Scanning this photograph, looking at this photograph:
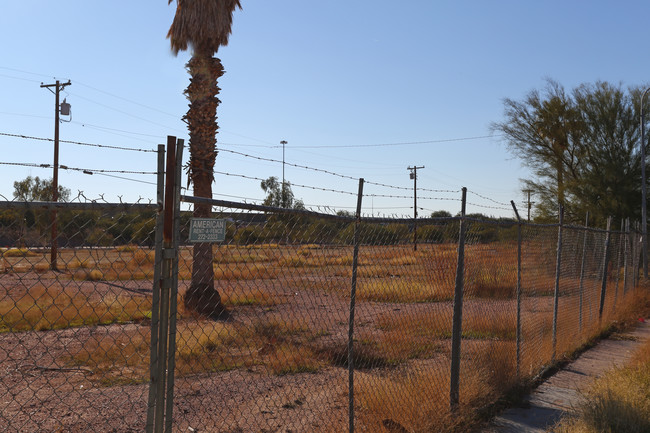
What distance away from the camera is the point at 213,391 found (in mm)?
7402

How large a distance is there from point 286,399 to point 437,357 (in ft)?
9.76

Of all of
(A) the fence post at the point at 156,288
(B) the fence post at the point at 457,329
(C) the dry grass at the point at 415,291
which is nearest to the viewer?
(A) the fence post at the point at 156,288

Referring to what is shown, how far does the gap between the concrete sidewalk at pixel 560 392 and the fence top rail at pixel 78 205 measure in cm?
443

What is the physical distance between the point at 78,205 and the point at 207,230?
2.17 feet

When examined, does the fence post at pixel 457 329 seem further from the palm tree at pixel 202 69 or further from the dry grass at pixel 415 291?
the palm tree at pixel 202 69

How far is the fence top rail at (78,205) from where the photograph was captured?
101 inches

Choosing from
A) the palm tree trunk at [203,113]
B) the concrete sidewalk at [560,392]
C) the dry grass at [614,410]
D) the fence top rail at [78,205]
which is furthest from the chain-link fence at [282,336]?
the palm tree trunk at [203,113]

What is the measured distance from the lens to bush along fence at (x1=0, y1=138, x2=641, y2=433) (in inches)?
122

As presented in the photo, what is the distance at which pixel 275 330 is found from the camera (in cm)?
1041

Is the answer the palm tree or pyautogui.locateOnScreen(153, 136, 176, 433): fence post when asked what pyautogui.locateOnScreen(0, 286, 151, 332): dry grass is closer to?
the palm tree

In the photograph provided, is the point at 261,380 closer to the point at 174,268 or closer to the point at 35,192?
the point at 174,268

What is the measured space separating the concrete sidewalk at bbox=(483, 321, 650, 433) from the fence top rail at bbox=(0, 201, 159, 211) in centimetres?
443

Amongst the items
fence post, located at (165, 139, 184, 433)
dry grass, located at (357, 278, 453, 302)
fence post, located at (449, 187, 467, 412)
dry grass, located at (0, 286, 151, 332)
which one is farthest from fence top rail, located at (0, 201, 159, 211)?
dry grass, located at (0, 286, 151, 332)

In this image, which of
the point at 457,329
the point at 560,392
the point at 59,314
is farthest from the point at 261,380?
the point at 59,314
